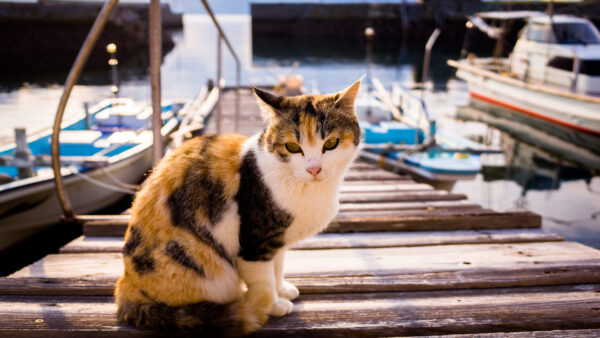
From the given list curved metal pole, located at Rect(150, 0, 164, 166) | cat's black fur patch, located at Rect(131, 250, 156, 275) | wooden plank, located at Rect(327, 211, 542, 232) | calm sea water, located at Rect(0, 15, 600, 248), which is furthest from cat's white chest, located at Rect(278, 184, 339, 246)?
calm sea water, located at Rect(0, 15, 600, 248)

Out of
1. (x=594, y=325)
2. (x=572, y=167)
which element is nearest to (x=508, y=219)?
(x=594, y=325)

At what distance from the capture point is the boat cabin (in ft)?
40.6

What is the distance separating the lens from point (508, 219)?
9.18ft

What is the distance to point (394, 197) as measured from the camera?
3947 millimetres

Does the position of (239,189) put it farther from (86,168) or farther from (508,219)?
(86,168)

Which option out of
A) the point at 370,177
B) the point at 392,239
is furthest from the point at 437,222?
the point at 370,177

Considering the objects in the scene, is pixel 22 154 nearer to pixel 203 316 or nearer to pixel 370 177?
pixel 370 177

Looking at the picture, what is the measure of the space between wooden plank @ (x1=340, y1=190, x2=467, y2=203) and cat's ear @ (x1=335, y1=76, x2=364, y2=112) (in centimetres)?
201

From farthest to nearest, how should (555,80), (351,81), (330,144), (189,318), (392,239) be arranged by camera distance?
(351,81) < (555,80) < (392,239) < (330,144) < (189,318)

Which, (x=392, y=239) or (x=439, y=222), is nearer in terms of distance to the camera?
(x=392, y=239)

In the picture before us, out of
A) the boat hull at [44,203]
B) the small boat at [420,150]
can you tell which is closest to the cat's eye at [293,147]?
the boat hull at [44,203]

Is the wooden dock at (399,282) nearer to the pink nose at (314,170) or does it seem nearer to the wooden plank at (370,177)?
the pink nose at (314,170)

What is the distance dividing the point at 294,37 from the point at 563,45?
1030 inches

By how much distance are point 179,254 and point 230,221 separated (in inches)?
8.8
